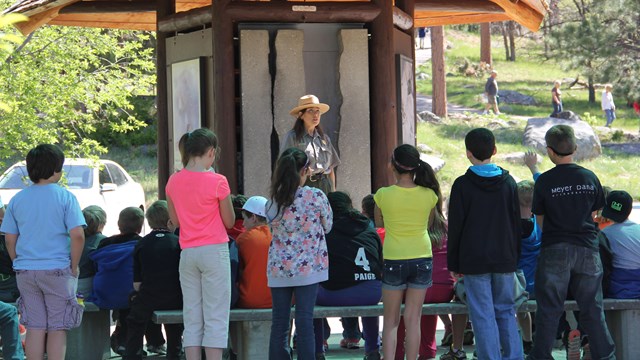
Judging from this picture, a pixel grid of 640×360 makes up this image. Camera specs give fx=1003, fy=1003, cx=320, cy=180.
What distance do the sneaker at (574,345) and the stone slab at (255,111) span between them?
387cm

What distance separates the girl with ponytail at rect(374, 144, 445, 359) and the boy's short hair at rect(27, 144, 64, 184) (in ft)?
7.29

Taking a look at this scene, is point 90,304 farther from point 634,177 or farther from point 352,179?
point 634,177

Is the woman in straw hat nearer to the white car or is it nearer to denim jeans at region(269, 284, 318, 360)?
denim jeans at region(269, 284, 318, 360)

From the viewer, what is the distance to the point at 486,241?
6812mm

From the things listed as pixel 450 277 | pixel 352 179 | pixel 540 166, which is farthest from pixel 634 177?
pixel 450 277

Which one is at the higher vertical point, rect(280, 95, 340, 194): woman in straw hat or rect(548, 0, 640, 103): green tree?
rect(548, 0, 640, 103): green tree

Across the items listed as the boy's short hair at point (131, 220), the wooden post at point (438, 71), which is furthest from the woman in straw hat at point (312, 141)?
the wooden post at point (438, 71)

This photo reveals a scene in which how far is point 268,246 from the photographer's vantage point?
739 centimetres

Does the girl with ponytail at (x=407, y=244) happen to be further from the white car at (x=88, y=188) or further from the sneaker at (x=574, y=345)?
the white car at (x=88, y=188)

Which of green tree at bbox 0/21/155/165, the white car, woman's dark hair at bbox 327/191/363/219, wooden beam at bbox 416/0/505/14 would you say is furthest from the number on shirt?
the white car

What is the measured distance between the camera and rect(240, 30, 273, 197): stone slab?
10.2 meters

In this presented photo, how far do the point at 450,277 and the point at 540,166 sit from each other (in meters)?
21.4

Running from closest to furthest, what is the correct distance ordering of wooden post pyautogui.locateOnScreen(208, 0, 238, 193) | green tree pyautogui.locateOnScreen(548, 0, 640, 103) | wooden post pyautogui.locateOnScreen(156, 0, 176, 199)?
1. wooden post pyautogui.locateOnScreen(208, 0, 238, 193)
2. wooden post pyautogui.locateOnScreen(156, 0, 176, 199)
3. green tree pyautogui.locateOnScreen(548, 0, 640, 103)

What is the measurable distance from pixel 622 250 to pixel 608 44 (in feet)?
82.5
